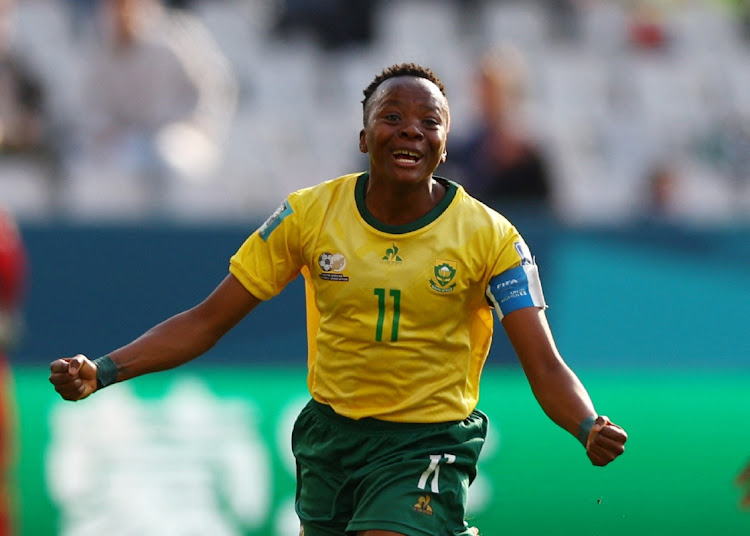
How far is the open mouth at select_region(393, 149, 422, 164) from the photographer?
4148 mm

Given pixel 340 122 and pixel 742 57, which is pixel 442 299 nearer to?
pixel 340 122

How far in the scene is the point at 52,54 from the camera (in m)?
12.3

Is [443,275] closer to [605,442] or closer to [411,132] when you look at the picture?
[411,132]

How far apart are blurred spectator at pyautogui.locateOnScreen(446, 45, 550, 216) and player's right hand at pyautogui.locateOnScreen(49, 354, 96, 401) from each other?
15.5 ft

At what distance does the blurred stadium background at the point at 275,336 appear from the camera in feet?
22.5

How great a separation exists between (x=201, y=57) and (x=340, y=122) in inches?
101

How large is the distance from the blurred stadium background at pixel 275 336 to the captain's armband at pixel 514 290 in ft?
8.48

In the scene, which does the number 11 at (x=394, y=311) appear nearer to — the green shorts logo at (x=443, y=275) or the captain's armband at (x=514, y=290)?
the green shorts logo at (x=443, y=275)

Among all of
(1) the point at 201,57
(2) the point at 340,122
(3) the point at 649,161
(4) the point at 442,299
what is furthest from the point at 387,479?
(3) the point at 649,161

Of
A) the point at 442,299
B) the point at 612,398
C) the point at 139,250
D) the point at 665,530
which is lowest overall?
the point at 665,530

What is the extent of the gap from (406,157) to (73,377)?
1148 mm

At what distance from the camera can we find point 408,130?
412 cm

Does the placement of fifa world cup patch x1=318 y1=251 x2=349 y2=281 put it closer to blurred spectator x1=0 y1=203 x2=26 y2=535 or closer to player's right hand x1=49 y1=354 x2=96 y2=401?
player's right hand x1=49 y1=354 x2=96 y2=401

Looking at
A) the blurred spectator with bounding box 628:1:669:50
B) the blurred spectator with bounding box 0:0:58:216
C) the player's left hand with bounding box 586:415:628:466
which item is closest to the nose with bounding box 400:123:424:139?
the player's left hand with bounding box 586:415:628:466
